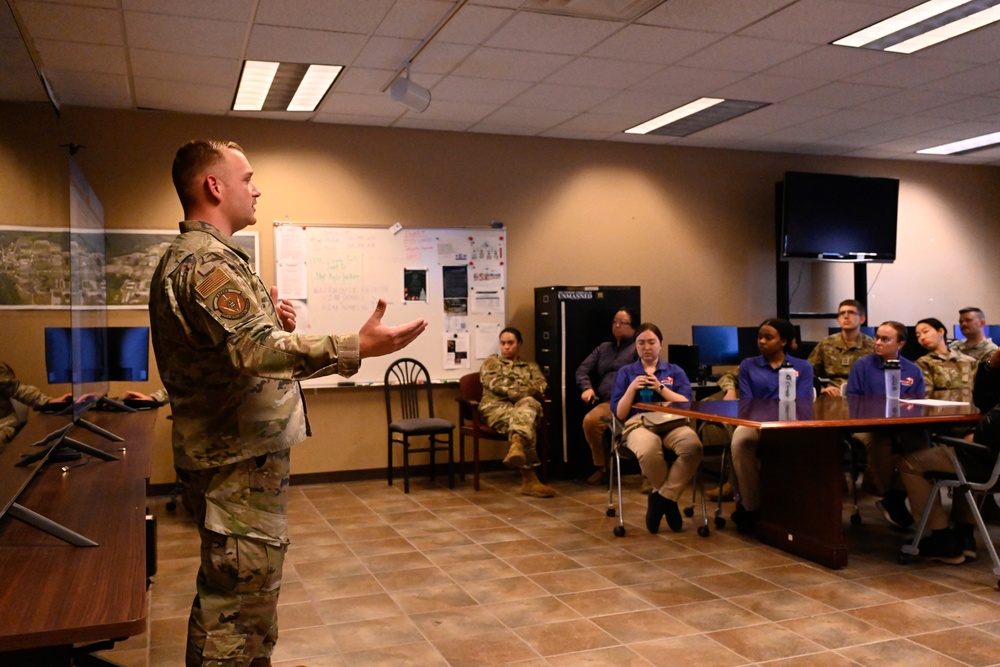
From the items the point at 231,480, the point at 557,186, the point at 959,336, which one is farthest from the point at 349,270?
the point at 959,336

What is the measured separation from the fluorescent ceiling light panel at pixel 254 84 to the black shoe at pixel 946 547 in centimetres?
467

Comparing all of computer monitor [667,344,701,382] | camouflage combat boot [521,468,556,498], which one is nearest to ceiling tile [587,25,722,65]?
computer monitor [667,344,701,382]

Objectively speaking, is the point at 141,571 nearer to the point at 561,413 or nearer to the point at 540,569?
the point at 540,569

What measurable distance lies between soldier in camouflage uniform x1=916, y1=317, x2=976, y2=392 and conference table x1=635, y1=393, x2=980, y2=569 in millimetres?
1346

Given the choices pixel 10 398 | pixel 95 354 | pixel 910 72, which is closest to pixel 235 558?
pixel 10 398

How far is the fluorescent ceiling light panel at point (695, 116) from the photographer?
653cm

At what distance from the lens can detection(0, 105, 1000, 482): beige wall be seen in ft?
21.3

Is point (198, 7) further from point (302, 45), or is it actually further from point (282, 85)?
point (282, 85)

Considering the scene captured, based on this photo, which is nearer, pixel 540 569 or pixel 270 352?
pixel 270 352

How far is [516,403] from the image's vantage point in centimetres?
679

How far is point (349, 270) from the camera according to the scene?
697cm

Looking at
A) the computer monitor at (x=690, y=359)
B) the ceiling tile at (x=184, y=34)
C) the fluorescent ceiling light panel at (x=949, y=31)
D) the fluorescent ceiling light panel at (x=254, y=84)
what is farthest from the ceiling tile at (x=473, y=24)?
the computer monitor at (x=690, y=359)

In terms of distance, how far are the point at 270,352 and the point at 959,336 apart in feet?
29.6

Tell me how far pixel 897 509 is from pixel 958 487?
0.82 meters
